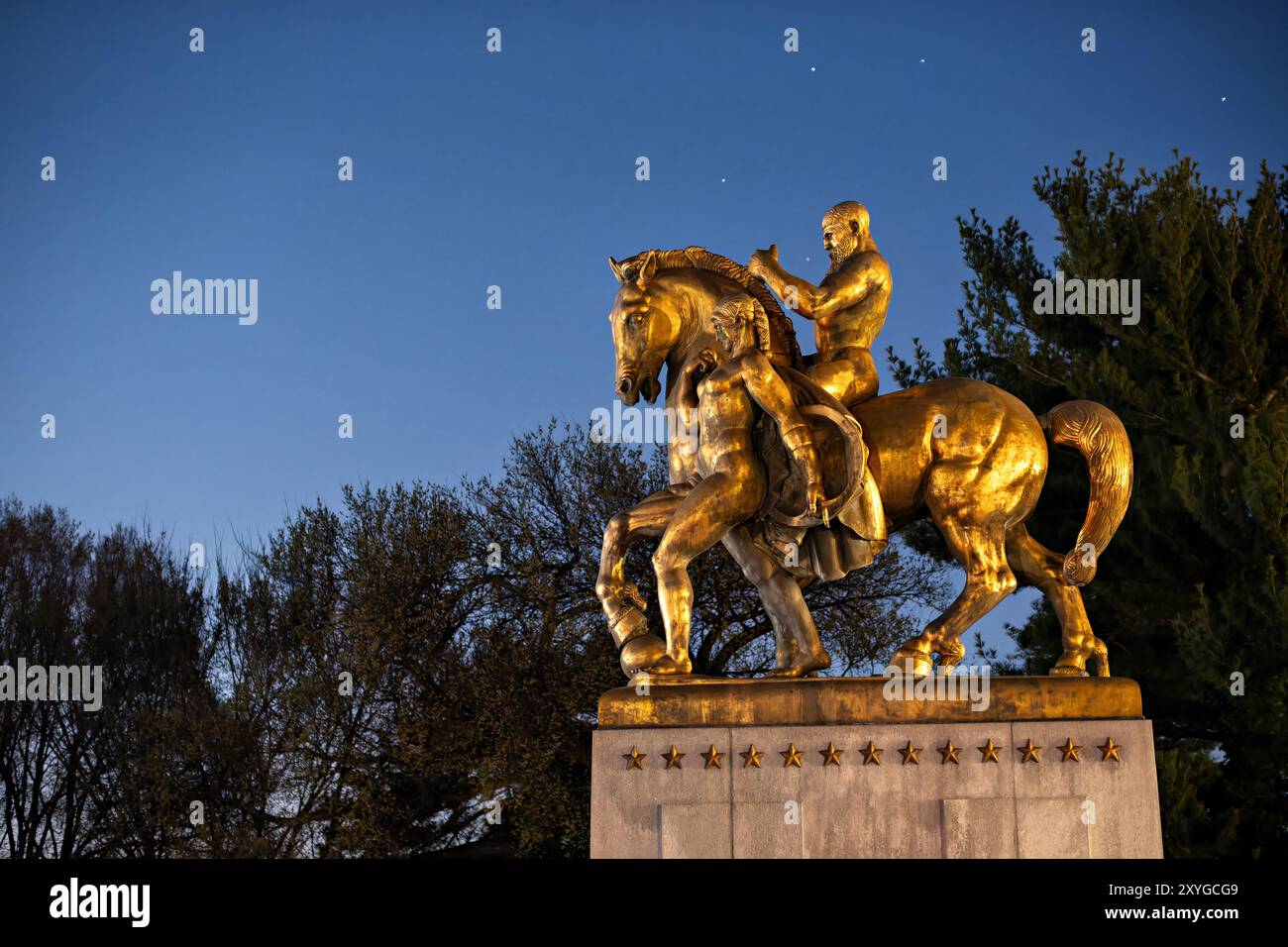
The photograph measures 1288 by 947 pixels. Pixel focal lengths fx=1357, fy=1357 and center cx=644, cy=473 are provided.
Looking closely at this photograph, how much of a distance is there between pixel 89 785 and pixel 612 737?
1715cm

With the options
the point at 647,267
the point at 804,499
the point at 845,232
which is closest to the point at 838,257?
the point at 845,232

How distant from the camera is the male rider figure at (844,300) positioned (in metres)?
7.51

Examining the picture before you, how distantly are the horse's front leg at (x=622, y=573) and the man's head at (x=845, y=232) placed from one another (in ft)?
5.59

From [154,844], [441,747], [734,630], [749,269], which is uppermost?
[749,269]

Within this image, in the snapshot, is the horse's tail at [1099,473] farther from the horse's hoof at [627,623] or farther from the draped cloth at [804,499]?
the horse's hoof at [627,623]

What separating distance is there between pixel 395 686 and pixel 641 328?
45.0 ft

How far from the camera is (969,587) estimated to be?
7137mm

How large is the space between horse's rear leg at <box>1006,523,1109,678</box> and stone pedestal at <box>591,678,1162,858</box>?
0.40 metres

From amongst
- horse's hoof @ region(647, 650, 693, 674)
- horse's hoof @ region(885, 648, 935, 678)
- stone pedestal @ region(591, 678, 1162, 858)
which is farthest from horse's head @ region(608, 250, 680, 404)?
horse's hoof @ region(885, 648, 935, 678)

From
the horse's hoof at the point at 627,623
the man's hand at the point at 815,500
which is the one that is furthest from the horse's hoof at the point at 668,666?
the man's hand at the point at 815,500

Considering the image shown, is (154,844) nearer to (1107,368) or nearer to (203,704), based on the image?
(203,704)

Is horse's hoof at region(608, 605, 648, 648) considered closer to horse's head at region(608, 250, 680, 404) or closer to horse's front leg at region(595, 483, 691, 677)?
horse's front leg at region(595, 483, 691, 677)
